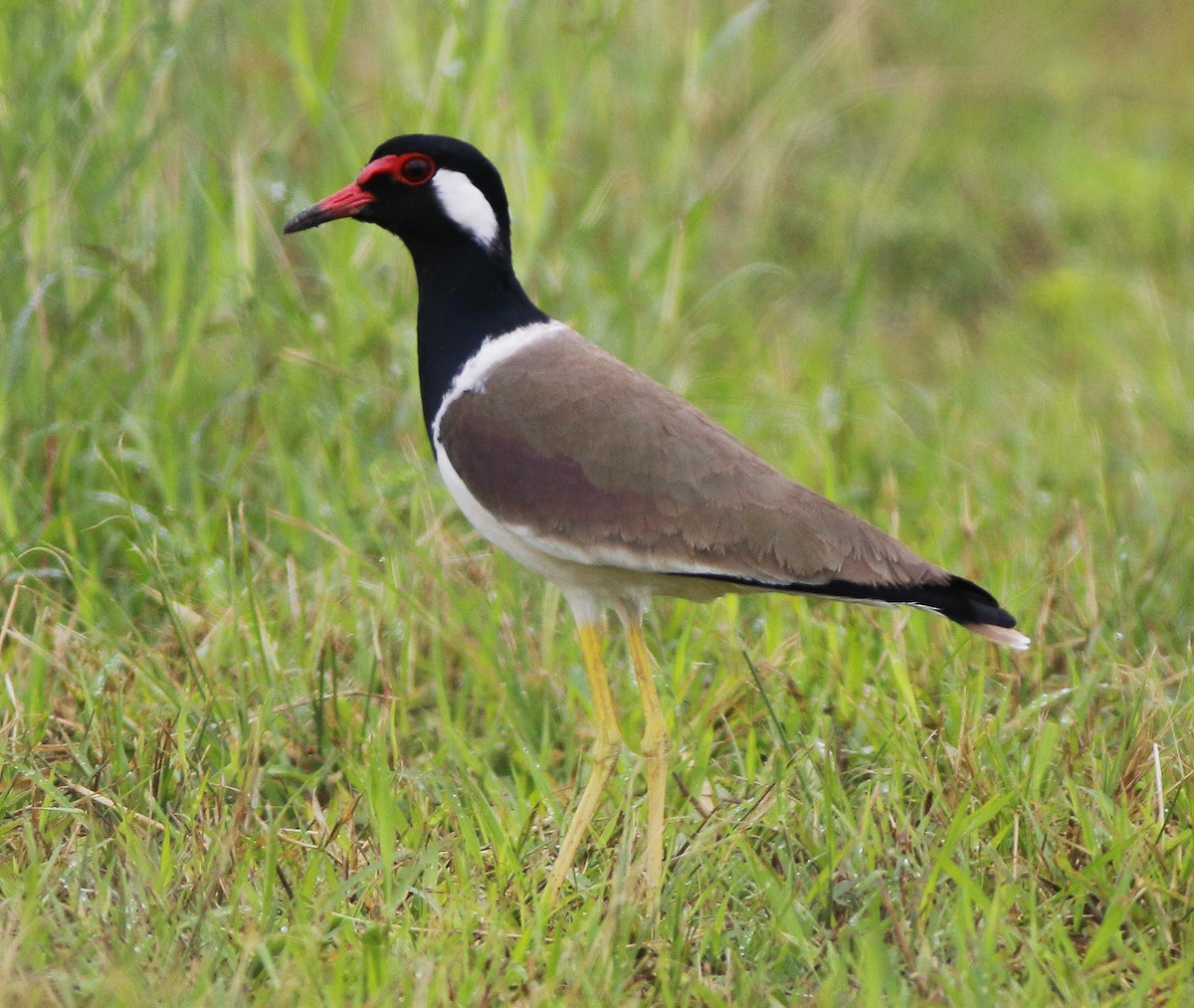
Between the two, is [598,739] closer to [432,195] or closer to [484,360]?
[484,360]

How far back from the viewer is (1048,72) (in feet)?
29.7

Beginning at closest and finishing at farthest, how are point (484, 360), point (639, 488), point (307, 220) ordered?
point (639, 488)
point (484, 360)
point (307, 220)

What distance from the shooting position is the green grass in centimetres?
308

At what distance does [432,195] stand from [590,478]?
2.56 feet

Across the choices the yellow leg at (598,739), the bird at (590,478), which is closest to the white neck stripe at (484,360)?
the bird at (590,478)

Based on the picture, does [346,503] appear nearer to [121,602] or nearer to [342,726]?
[121,602]

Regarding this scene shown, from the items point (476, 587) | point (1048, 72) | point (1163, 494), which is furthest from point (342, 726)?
point (1048, 72)

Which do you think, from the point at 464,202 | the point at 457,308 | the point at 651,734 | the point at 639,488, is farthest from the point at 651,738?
the point at 464,202

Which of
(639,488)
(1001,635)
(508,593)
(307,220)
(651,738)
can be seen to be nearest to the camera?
(1001,635)

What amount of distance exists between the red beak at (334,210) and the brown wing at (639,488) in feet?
1.73

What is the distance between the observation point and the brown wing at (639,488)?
343 centimetres

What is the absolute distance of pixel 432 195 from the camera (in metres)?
3.83

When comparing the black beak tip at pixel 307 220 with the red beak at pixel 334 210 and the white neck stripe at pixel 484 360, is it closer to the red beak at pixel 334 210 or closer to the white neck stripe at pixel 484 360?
the red beak at pixel 334 210

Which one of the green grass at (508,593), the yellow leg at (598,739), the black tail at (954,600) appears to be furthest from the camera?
the yellow leg at (598,739)
